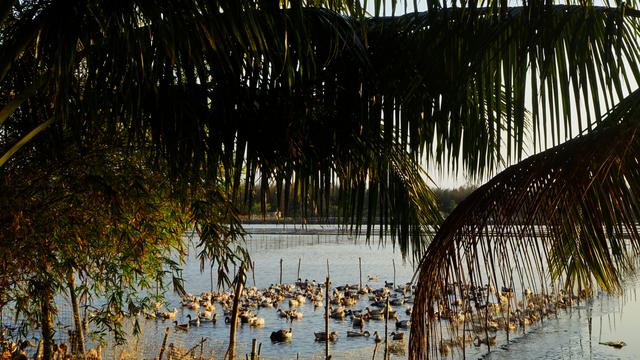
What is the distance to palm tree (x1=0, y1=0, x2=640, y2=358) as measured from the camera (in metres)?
2.24

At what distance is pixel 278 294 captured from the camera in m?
27.0

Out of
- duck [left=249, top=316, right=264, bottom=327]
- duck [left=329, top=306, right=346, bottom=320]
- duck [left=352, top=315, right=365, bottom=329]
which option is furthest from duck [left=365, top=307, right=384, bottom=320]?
duck [left=249, top=316, right=264, bottom=327]

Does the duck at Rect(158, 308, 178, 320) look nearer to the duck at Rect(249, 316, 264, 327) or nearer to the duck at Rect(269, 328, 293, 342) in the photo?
the duck at Rect(249, 316, 264, 327)

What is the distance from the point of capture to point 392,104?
402cm

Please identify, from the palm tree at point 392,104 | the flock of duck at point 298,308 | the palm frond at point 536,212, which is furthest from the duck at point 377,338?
the palm frond at point 536,212

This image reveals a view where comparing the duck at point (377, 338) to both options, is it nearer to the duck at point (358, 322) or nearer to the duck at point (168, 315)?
the duck at point (358, 322)

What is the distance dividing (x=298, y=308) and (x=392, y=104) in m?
21.9

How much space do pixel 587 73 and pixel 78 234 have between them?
13.8ft

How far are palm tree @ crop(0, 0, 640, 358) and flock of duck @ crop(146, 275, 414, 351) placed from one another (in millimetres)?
14142

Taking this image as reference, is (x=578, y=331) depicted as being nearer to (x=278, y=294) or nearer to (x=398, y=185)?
(x=278, y=294)

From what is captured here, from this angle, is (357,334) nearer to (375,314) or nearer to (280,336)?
(280,336)

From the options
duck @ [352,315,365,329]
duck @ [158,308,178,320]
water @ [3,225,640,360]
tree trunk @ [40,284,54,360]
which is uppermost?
tree trunk @ [40,284,54,360]

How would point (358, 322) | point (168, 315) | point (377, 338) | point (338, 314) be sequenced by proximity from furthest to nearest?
point (338, 314) → point (168, 315) → point (358, 322) → point (377, 338)

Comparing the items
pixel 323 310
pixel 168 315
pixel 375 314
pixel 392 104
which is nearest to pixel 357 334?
pixel 375 314
